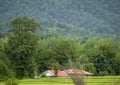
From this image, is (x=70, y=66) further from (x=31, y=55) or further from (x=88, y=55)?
(x=88, y=55)

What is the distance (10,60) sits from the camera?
69.9 meters

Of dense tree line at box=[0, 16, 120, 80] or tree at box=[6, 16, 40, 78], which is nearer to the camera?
tree at box=[6, 16, 40, 78]

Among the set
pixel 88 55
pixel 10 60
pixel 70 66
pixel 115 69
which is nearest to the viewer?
pixel 70 66

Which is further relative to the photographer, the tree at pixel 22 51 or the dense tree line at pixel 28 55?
the dense tree line at pixel 28 55

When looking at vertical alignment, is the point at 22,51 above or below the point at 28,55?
above

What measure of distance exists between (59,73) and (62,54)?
526cm

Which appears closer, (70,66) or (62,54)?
(70,66)

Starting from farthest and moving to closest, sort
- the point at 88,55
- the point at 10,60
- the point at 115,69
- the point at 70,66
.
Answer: the point at 88,55
the point at 115,69
the point at 10,60
the point at 70,66

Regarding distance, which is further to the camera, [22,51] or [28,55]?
[28,55]

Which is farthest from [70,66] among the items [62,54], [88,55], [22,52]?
[88,55]

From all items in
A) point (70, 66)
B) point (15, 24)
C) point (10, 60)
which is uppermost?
point (15, 24)

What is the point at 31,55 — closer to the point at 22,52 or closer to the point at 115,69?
the point at 22,52

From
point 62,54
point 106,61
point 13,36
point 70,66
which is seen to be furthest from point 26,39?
point 70,66

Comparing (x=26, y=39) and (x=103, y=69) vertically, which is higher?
(x=26, y=39)
